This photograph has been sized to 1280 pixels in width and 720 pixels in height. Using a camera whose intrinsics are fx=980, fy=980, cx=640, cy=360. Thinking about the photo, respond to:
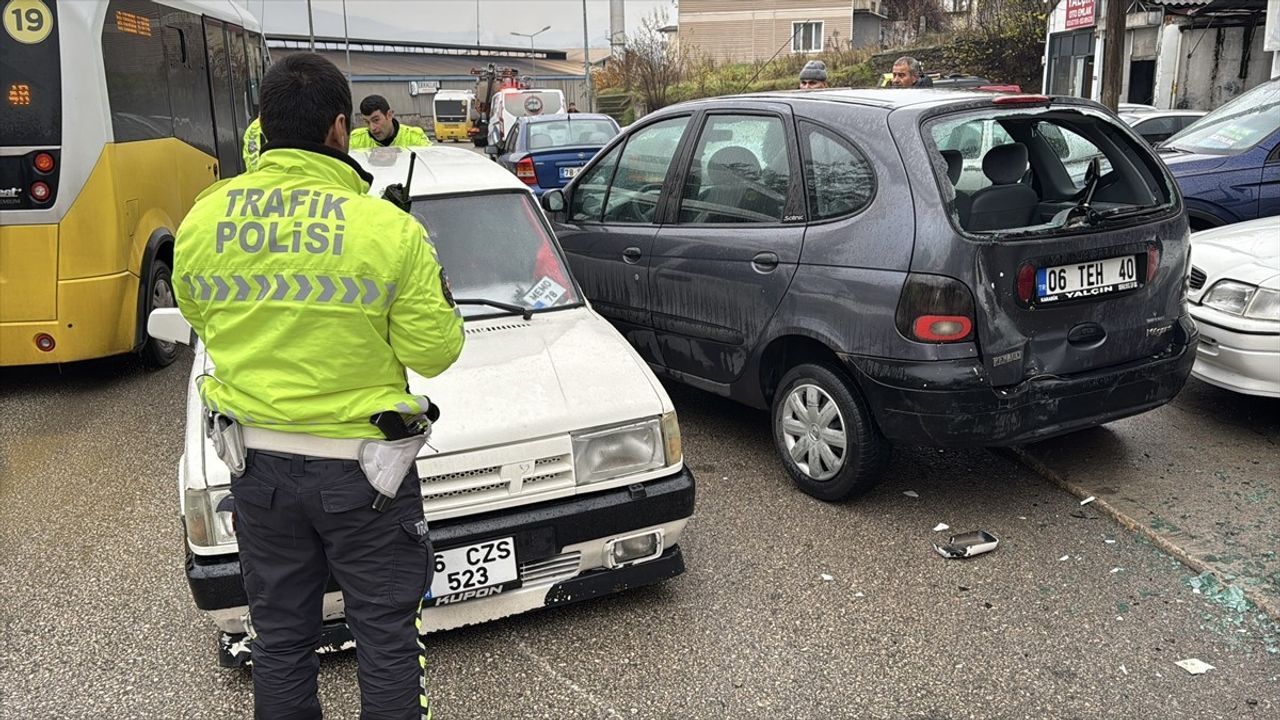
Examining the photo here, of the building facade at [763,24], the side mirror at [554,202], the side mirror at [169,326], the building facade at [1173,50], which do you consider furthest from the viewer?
the building facade at [763,24]

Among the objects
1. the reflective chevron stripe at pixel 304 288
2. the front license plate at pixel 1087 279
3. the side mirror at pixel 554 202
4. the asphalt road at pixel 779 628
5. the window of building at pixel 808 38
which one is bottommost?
the asphalt road at pixel 779 628

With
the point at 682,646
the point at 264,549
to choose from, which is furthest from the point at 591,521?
the point at 264,549

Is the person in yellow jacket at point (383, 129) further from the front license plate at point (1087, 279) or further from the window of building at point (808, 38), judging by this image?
the window of building at point (808, 38)

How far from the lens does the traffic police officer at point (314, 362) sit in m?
2.20

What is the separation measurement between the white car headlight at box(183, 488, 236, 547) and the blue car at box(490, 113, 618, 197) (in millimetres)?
9830

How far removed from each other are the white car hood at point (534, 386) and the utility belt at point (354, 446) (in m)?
0.84

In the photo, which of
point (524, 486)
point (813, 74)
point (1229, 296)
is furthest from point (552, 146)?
point (524, 486)

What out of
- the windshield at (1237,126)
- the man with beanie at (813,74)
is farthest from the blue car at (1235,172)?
the man with beanie at (813,74)

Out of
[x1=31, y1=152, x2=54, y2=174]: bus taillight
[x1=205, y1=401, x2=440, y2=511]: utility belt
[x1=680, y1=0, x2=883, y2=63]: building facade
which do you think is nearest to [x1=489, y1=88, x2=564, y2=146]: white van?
[x1=680, y1=0, x2=883, y2=63]: building facade

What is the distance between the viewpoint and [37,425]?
5.89 meters

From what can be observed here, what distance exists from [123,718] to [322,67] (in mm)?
2113

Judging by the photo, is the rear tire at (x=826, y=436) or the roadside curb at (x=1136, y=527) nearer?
the roadside curb at (x=1136, y=527)

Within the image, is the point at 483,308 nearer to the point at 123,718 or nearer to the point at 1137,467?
the point at 123,718

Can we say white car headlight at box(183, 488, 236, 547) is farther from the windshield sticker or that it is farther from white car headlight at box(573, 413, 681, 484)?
the windshield sticker
